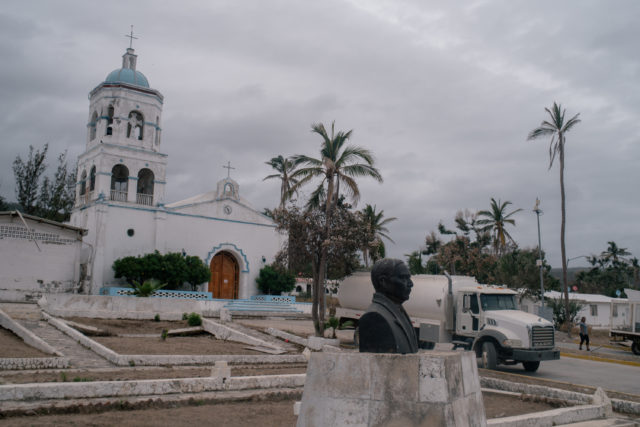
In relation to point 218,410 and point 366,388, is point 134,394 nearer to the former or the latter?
point 218,410

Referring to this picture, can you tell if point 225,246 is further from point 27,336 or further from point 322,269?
point 27,336

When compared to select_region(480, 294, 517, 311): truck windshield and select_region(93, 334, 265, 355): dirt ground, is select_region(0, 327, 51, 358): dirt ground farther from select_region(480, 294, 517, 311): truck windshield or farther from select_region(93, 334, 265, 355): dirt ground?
select_region(480, 294, 517, 311): truck windshield

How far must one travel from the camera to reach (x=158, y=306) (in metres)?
22.0

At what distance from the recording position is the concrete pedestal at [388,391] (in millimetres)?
4699

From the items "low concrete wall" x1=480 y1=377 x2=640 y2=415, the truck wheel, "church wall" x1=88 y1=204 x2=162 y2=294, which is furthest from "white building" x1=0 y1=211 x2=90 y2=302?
"low concrete wall" x1=480 y1=377 x2=640 y2=415

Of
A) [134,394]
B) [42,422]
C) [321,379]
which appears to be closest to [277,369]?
[134,394]

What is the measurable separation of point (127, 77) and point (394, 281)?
1053 inches

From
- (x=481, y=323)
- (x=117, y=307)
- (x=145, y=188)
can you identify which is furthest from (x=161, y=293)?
(x=481, y=323)

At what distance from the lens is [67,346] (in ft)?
44.4

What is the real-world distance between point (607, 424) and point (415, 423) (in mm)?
4840

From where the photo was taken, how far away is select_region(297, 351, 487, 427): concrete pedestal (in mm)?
4699

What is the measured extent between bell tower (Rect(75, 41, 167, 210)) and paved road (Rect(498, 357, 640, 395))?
68.7 ft

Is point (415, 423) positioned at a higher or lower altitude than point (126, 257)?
lower

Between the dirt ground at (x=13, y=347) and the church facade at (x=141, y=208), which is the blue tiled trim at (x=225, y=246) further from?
the dirt ground at (x=13, y=347)
